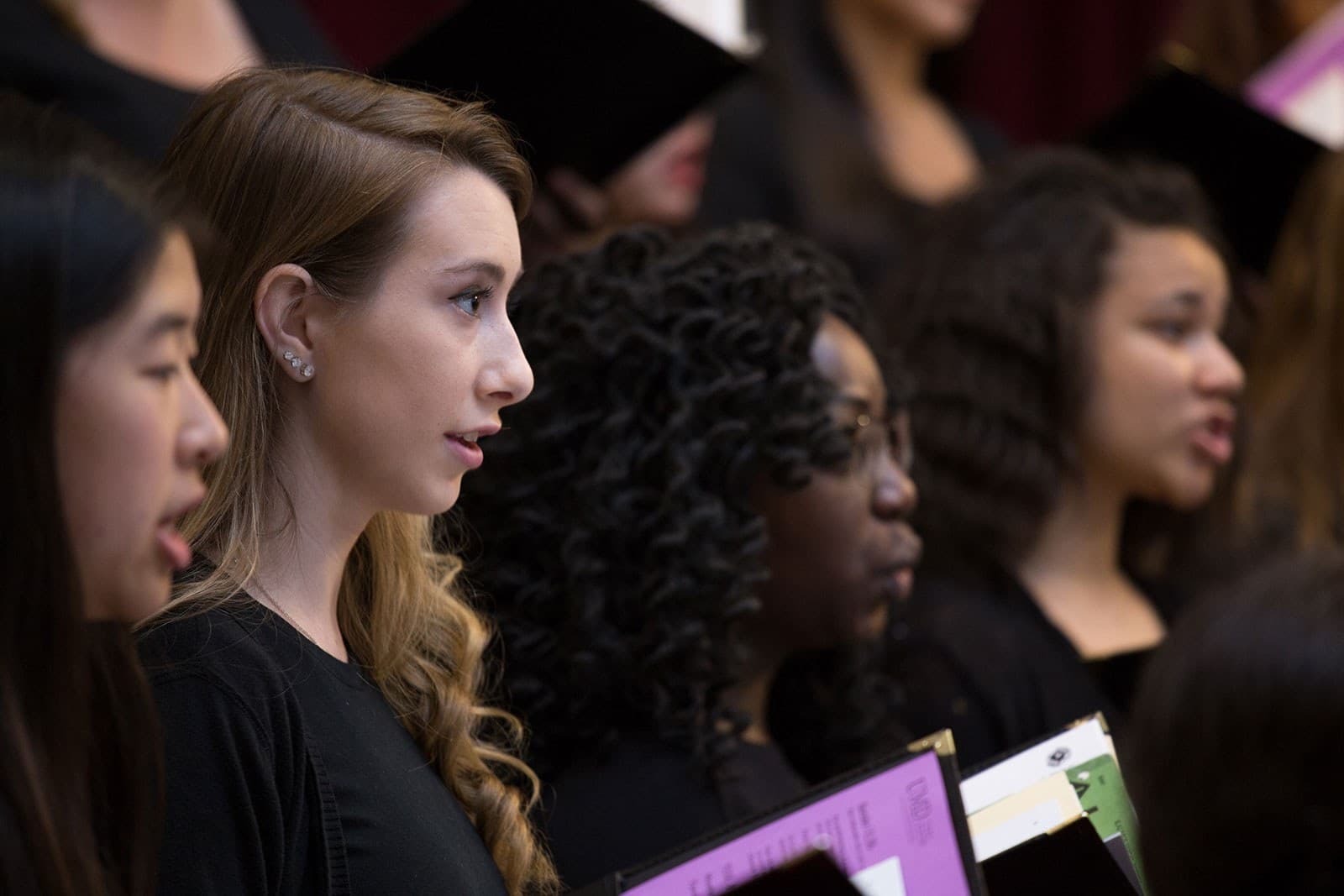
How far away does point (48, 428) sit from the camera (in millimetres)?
907

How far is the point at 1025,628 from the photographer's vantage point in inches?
86.5

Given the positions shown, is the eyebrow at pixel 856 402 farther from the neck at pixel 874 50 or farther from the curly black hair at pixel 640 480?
the neck at pixel 874 50

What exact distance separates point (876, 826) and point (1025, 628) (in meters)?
1.04

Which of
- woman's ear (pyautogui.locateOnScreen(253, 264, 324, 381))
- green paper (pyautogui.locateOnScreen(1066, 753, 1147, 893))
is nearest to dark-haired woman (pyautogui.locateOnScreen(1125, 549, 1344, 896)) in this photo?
green paper (pyautogui.locateOnScreen(1066, 753, 1147, 893))

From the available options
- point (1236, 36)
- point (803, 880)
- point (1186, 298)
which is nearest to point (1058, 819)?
point (803, 880)

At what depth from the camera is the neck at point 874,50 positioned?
3014mm

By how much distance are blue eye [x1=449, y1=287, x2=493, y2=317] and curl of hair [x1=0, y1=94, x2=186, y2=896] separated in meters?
0.28

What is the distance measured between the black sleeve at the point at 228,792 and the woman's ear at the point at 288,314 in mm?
233

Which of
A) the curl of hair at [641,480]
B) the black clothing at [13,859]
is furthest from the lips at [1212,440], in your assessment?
the black clothing at [13,859]

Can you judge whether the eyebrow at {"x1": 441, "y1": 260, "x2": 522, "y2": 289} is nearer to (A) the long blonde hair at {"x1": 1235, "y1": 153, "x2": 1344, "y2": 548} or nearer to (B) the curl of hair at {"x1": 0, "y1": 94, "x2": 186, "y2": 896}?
(B) the curl of hair at {"x1": 0, "y1": 94, "x2": 186, "y2": 896}

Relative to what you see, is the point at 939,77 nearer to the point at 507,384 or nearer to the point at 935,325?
the point at 935,325

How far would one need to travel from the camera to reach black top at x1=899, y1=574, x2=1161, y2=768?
2.07 meters

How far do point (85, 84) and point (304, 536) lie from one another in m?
0.86

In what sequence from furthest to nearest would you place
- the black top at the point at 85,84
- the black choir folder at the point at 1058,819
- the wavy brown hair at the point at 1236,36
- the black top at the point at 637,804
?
the wavy brown hair at the point at 1236,36
the black top at the point at 85,84
the black top at the point at 637,804
the black choir folder at the point at 1058,819
